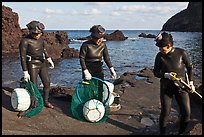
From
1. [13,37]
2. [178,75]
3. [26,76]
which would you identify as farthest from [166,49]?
[13,37]

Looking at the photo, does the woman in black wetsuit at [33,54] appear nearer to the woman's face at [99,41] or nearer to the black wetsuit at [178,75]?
the woman's face at [99,41]

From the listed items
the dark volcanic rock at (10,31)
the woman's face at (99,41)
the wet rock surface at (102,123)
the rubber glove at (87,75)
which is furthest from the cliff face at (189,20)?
the rubber glove at (87,75)

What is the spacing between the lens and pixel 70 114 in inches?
306

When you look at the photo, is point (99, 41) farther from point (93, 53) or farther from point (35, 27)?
point (35, 27)

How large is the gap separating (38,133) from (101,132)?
1308 millimetres

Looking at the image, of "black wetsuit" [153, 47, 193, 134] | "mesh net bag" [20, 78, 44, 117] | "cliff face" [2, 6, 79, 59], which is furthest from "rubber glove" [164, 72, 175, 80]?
"cliff face" [2, 6, 79, 59]

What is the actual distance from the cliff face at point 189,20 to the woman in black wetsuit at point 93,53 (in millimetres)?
99973

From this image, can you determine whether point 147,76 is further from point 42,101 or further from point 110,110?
point 42,101

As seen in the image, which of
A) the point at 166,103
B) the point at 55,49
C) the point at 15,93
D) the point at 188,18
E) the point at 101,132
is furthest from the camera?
the point at 188,18

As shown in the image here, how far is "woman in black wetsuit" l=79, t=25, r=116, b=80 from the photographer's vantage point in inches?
289

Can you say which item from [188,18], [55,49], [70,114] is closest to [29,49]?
[70,114]

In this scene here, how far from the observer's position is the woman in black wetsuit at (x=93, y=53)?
7.35 m

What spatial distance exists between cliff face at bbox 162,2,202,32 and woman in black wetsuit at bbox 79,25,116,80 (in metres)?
100.0

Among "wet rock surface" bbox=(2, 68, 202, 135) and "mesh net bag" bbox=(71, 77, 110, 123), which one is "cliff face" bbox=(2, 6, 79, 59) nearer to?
"wet rock surface" bbox=(2, 68, 202, 135)
